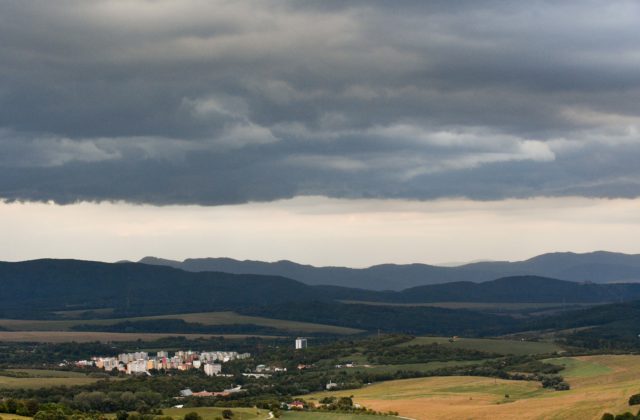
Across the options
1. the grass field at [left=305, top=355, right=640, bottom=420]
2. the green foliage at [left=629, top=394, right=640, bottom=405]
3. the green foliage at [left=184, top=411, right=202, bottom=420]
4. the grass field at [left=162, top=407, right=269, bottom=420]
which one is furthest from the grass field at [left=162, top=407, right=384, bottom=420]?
the green foliage at [left=629, top=394, right=640, bottom=405]

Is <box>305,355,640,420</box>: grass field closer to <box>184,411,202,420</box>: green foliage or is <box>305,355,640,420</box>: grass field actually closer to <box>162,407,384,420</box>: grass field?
<box>162,407,384,420</box>: grass field

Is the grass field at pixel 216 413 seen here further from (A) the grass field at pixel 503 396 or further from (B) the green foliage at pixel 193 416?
(A) the grass field at pixel 503 396

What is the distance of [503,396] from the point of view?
552 feet

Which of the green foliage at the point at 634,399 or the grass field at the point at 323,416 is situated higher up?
the green foliage at the point at 634,399

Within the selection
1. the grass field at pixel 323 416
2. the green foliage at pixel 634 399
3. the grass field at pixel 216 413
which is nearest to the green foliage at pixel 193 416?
Answer: the grass field at pixel 216 413

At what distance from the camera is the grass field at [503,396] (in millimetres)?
140250

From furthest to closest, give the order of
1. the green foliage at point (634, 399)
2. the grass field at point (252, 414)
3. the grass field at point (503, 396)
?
the grass field at point (252, 414), the grass field at point (503, 396), the green foliage at point (634, 399)

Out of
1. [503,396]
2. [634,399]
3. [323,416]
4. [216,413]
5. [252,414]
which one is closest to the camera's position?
[634,399]

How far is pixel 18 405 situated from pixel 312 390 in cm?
7000

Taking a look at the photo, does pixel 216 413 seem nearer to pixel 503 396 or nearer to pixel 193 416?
pixel 193 416

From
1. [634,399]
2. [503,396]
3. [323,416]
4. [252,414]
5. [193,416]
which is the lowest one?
[323,416]

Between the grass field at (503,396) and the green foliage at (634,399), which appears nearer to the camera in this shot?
the green foliage at (634,399)

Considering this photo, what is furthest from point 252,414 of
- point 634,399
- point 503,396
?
point 634,399

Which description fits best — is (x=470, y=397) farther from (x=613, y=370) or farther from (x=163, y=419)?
(x=163, y=419)
